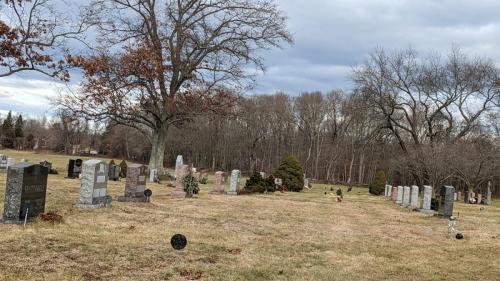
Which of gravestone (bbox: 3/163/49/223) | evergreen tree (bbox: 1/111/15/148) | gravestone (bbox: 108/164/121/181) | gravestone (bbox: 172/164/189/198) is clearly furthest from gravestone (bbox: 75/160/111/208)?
evergreen tree (bbox: 1/111/15/148)

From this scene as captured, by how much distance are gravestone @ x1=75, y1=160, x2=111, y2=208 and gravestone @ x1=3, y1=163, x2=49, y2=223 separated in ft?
7.22

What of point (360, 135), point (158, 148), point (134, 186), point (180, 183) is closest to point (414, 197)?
point (180, 183)

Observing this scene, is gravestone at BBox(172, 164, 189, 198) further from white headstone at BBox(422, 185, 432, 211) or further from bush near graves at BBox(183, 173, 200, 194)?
white headstone at BBox(422, 185, 432, 211)


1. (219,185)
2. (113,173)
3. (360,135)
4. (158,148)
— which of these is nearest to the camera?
(219,185)

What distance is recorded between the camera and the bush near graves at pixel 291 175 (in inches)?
1249

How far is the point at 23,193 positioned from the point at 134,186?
5.70m

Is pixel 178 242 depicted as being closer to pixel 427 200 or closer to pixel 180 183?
pixel 180 183

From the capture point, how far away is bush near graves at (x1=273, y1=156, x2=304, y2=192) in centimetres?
3172

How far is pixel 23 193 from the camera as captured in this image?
374 inches

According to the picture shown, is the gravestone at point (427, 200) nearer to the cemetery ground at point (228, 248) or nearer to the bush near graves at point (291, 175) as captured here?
the cemetery ground at point (228, 248)

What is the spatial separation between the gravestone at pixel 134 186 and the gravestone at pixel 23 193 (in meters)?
4.81

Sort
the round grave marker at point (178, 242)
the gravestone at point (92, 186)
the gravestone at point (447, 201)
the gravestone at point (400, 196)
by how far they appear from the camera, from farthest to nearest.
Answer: the gravestone at point (400, 196) < the gravestone at point (447, 201) < the gravestone at point (92, 186) < the round grave marker at point (178, 242)

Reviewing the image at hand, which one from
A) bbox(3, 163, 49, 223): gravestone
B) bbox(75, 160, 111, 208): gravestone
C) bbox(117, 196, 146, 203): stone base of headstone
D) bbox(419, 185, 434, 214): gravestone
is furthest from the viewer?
bbox(419, 185, 434, 214): gravestone

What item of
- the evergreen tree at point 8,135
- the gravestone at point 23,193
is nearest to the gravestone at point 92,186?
the gravestone at point 23,193
